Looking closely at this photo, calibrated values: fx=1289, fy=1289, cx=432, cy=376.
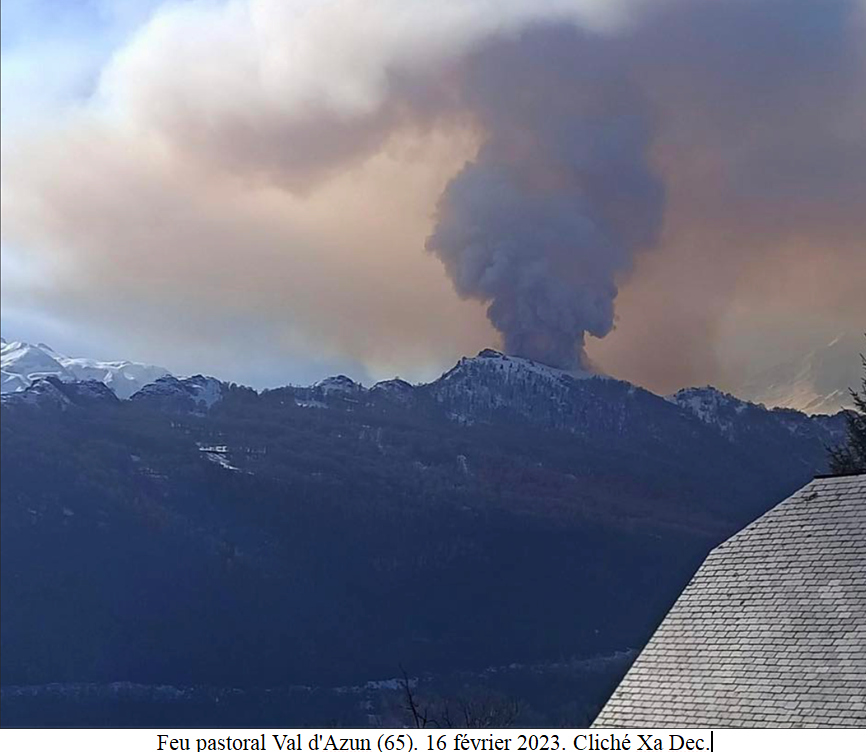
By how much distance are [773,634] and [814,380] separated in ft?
18.6

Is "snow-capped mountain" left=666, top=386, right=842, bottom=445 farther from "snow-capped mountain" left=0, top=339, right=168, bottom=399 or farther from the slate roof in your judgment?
"snow-capped mountain" left=0, top=339, right=168, bottom=399

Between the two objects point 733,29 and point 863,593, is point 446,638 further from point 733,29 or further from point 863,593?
point 863,593

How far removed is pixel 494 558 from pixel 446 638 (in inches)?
53.1

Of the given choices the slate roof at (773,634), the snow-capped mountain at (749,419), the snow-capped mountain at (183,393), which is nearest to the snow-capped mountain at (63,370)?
the snow-capped mountain at (183,393)

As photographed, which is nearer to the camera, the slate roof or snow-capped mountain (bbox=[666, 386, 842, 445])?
the slate roof

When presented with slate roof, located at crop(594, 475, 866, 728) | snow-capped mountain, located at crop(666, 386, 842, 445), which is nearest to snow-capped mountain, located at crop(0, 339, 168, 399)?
snow-capped mountain, located at crop(666, 386, 842, 445)

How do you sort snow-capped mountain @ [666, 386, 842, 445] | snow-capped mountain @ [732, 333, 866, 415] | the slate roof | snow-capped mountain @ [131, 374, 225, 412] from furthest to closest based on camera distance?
1. snow-capped mountain @ [131, 374, 225, 412]
2. snow-capped mountain @ [666, 386, 842, 445]
3. snow-capped mountain @ [732, 333, 866, 415]
4. the slate roof

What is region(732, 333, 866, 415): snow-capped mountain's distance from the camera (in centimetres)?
1252

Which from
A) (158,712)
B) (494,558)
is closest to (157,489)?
(158,712)

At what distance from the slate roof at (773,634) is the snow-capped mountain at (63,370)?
1376 cm

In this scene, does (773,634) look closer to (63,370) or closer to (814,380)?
(814,380)

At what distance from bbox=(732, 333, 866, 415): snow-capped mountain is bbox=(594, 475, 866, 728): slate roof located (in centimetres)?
444

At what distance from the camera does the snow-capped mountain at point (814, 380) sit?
1252 centimetres

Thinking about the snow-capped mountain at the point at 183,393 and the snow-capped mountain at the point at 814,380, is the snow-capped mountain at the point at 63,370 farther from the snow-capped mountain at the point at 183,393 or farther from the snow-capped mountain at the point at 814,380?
the snow-capped mountain at the point at 814,380
